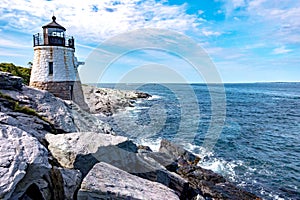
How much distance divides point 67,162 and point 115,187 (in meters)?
2.78

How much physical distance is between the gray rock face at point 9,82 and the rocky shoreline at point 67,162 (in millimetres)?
31

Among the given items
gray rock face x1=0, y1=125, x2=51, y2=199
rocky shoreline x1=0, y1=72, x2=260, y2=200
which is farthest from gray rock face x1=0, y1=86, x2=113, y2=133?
gray rock face x1=0, y1=125, x2=51, y2=199

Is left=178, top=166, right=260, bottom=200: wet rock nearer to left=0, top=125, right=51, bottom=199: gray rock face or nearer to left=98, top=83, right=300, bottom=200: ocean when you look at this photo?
left=98, top=83, right=300, bottom=200: ocean

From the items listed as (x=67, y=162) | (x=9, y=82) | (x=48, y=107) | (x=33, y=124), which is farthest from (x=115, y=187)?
(x=9, y=82)

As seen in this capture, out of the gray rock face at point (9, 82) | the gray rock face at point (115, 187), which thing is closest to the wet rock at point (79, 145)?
the gray rock face at point (115, 187)

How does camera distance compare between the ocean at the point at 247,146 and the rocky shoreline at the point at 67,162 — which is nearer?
the rocky shoreline at the point at 67,162

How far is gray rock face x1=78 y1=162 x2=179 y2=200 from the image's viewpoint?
6.20 m

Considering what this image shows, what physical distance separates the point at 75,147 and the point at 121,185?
283cm

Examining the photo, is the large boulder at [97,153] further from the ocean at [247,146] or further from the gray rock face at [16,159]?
the ocean at [247,146]

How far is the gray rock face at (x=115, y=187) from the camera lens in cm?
620

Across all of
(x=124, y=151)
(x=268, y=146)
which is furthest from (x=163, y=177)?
(x=268, y=146)

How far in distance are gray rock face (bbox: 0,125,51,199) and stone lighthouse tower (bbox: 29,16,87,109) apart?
13.1 metres

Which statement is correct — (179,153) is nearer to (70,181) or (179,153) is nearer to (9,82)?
(9,82)

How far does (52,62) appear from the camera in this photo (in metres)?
18.9
